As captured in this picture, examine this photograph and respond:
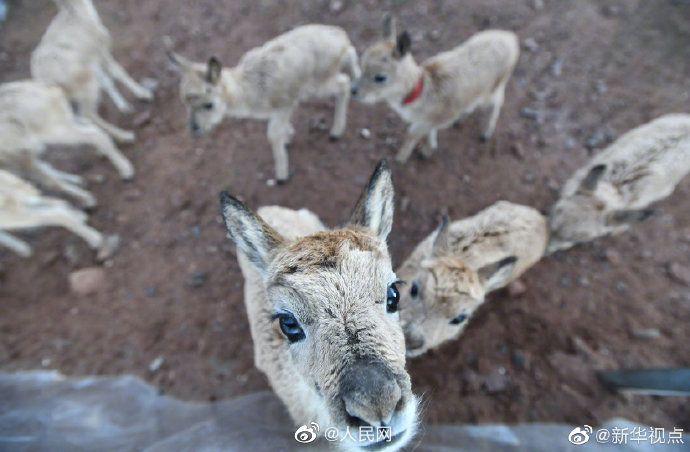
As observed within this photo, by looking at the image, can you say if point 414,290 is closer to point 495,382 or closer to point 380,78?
point 495,382

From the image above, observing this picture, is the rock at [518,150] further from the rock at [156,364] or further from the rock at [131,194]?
the rock at [131,194]

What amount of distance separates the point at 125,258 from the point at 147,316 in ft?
3.71

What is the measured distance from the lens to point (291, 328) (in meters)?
2.37

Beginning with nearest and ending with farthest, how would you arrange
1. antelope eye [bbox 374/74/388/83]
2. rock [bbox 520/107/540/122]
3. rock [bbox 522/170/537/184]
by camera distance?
antelope eye [bbox 374/74/388/83] → rock [bbox 522/170/537/184] → rock [bbox 520/107/540/122]

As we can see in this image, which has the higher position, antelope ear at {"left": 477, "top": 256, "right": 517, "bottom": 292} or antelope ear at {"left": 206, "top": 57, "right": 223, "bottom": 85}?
antelope ear at {"left": 206, "top": 57, "right": 223, "bottom": 85}

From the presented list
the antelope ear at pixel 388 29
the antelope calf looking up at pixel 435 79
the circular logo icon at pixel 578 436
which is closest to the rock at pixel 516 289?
A: the circular logo icon at pixel 578 436

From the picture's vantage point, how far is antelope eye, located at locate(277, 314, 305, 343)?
2330 mm

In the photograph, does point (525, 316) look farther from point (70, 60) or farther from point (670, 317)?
point (70, 60)

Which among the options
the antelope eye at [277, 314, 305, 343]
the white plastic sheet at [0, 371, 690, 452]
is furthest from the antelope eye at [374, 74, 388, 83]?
the white plastic sheet at [0, 371, 690, 452]

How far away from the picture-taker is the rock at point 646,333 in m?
4.44

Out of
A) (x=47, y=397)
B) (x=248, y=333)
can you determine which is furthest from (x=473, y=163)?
(x=47, y=397)

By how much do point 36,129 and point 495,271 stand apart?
22.1 ft

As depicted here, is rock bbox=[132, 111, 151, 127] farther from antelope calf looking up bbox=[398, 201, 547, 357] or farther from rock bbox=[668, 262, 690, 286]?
rock bbox=[668, 262, 690, 286]

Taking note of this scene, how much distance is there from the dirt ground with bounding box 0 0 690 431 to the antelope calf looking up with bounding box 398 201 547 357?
3.09 feet
